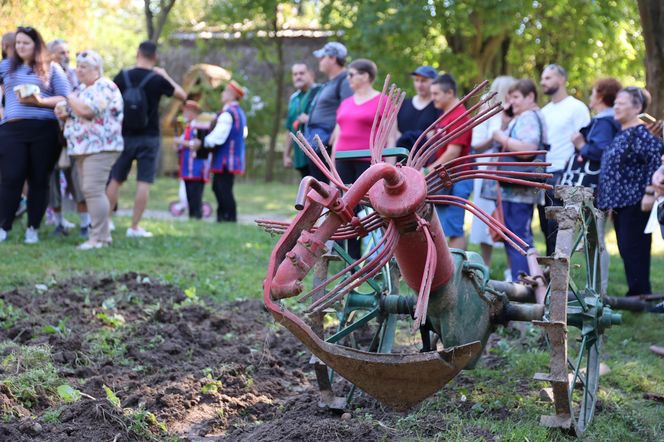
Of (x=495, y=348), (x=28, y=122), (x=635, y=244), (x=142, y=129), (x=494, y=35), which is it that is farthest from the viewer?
(x=494, y=35)

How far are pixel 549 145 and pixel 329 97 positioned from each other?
99.1 inches

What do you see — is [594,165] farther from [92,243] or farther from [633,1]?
[633,1]

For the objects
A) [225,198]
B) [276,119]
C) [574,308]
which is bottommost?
[225,198]

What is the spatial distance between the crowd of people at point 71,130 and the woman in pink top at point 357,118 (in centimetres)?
252

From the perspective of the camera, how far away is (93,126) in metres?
8.66

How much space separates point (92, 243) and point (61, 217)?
50.7 inches

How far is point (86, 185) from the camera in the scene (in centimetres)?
872

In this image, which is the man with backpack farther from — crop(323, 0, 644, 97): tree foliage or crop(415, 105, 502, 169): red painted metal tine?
crop(323, 0, 644, 97): tree foliage

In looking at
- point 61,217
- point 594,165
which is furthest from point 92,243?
point 594,165

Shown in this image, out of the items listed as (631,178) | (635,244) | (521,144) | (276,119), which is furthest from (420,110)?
(276,119)

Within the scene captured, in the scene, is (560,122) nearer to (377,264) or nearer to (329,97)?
(329,97)

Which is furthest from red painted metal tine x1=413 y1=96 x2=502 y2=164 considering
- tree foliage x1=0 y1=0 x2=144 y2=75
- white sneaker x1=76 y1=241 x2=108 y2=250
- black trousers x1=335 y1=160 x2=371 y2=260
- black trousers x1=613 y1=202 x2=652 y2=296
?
tree foliage x1=0 y1=0 x2=144 y2=75

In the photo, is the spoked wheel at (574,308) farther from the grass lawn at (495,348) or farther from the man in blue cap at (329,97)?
the man in blue cap at (329,97)

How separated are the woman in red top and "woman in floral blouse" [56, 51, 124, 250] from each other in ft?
8.08
